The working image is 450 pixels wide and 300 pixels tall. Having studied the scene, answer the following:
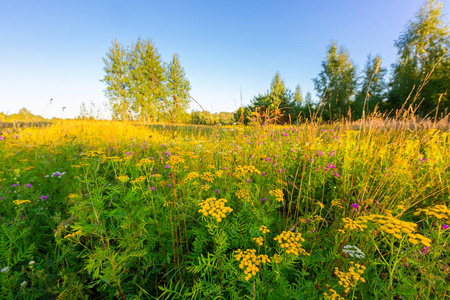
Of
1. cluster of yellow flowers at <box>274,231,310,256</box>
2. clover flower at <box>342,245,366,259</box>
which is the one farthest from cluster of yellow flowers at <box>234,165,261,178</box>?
clover flower at <box>342,245,366,259</box>

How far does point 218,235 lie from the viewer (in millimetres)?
937

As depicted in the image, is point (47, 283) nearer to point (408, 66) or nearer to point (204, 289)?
point (204, 289)

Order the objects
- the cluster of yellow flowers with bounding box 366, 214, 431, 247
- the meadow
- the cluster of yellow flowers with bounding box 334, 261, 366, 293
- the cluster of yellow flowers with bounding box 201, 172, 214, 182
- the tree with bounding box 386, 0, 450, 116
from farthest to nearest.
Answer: the tree with bounding box 386, 0, 450, 116
the cluster of yellow flowers with bounding box 201, 172, 214, 182
the meadow
the cluster of yellow flowers with bounding box 334, 261, 366, 293
the cluster of yellow flowers with bounding box 366, 214, 431, 247

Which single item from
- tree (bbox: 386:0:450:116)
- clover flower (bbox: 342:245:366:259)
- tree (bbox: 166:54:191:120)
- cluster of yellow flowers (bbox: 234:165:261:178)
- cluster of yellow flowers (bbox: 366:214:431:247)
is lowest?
clover flower (bbox: 342:245:366:259)

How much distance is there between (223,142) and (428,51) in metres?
34.2

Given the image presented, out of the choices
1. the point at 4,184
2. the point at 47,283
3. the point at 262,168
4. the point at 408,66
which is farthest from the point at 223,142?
the point at 408,66

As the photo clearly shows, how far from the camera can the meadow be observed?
97cm

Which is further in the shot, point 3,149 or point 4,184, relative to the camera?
point 3,149

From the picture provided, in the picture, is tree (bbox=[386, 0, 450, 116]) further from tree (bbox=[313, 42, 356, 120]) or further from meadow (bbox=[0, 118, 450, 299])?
meadow (bbox=[0, 118, 450, 299])

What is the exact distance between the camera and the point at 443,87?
64.3 ft

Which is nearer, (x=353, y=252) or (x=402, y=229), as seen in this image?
(x=402, y=229)

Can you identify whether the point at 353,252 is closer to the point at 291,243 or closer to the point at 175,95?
the point at 291,243

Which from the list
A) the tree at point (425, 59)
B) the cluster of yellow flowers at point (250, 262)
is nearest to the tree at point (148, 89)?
the cluster of yellow flowers at point (250, 262)

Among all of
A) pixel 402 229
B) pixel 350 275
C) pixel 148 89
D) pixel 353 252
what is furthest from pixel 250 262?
pixel 148 89
